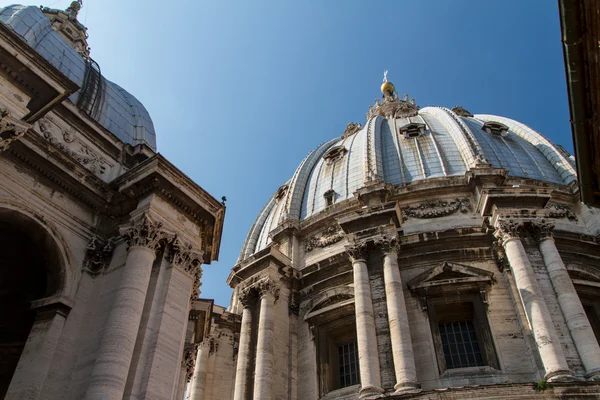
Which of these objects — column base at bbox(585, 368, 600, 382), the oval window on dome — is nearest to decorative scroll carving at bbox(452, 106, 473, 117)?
the oval window on dome

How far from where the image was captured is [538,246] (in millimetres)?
20609

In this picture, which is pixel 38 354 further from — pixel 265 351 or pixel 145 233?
pixel 265 351

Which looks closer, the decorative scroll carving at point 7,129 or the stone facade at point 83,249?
the decorative scroll carving at point 7,129

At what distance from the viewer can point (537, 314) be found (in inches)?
691

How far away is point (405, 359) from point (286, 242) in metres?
12.1

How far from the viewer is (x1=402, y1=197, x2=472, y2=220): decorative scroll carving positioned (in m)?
25.2

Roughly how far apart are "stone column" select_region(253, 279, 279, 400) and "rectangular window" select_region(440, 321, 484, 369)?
23.2 ft

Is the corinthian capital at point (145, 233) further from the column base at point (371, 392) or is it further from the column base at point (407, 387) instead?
the column base at point (407, 387)

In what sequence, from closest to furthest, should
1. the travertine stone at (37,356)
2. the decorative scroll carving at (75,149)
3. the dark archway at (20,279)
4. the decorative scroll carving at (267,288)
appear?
the travertine stone at (37,356) → the dark archway at (20,279) → the decorative scroll carving at (75,149) → the decorative scroll carving at (267,288)

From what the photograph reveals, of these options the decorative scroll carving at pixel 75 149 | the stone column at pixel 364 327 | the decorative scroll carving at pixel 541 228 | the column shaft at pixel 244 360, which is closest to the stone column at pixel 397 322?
the stone column at pixel 364 327

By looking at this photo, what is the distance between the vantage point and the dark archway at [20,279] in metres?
11.9

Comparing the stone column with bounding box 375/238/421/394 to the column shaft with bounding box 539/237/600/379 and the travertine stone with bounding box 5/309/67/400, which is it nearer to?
the column shaft with bounding box 539/237/600/379

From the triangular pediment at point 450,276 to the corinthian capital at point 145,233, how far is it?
12632 millimetres

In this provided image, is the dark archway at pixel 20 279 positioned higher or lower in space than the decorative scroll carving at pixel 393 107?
lower
